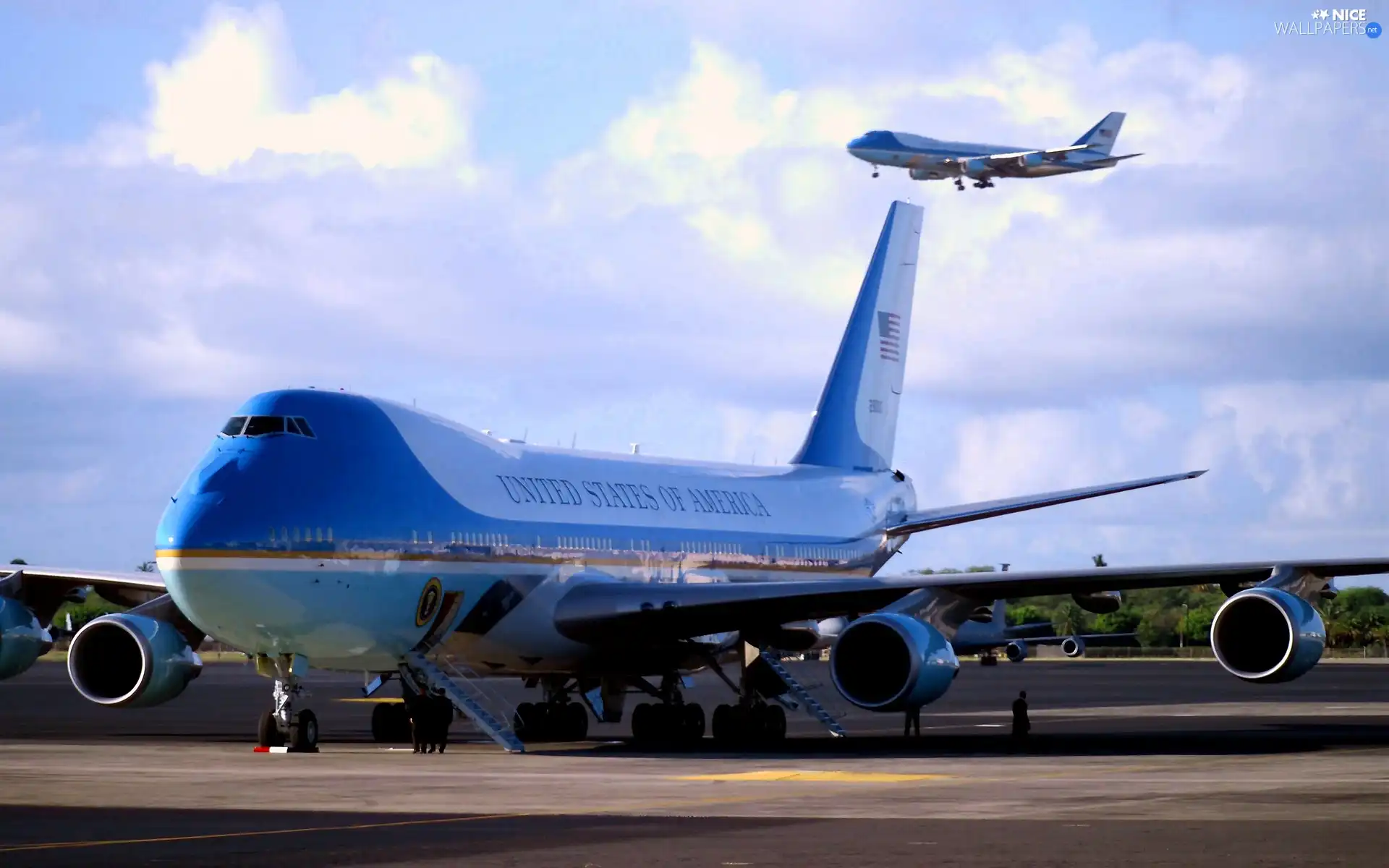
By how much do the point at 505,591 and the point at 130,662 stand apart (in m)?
5.63

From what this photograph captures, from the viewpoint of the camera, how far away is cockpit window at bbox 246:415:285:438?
26.2 meters

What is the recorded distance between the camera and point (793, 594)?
28578mm

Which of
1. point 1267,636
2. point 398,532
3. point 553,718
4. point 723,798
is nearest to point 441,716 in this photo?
point 398,532

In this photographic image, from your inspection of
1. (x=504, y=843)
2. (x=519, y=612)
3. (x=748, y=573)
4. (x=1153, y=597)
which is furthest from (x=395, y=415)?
(x=1153, y=597)

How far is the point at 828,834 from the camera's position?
15195mm

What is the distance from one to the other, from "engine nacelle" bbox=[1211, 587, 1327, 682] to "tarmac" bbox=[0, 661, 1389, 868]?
3.76 ft

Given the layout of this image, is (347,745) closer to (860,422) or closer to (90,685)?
(90,685)

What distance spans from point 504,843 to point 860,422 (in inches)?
1107

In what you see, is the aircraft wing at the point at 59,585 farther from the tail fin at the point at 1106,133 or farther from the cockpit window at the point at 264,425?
the tail fin at the point at 1106,133

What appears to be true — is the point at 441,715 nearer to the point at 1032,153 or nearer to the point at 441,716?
the point at 441,716

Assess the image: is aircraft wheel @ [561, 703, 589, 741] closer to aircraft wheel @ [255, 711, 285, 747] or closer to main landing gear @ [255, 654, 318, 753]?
main landing gear @ [255, 654, 318, 753]

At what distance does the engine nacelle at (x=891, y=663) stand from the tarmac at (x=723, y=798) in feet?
2.59

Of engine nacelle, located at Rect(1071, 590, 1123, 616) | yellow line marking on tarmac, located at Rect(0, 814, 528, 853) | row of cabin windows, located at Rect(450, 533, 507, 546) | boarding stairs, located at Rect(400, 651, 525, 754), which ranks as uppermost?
row of cabin windows, located at Rect(450, 533, 507, 546)

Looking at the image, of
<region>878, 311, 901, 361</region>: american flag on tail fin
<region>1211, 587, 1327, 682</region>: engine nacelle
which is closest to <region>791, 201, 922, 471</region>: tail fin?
<region>878, 311, 901, 361</region>: american flag on tail fin
